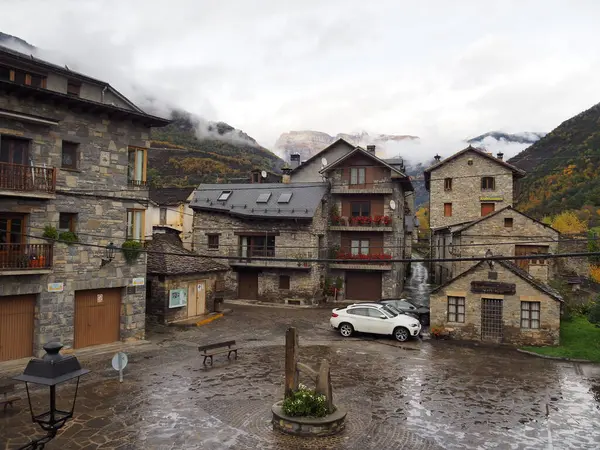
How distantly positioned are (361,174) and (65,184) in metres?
21.0

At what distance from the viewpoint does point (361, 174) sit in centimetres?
3366

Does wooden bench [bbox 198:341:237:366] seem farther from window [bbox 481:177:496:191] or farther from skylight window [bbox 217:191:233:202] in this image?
window [bbox 481:177:496:191]

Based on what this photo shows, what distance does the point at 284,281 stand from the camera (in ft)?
106

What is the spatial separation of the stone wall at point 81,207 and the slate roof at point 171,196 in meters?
22.0

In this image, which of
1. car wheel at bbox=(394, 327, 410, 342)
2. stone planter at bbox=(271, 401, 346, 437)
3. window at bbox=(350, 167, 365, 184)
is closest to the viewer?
stone planter at bbox=(271, 401, 346, 437)

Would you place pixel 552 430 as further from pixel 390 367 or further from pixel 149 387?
pixel 149 387

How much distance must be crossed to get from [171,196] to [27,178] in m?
28.4

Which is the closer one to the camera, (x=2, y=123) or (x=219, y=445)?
(x=219, y=445)

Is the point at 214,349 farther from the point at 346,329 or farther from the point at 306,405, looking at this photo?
the point at 306,405

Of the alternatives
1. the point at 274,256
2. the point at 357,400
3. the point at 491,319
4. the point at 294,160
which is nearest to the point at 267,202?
the point at 274,256

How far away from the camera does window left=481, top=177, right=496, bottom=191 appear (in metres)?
37.3

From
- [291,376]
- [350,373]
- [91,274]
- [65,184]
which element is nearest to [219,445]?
[291,376]

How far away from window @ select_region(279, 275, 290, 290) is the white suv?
10.3 m

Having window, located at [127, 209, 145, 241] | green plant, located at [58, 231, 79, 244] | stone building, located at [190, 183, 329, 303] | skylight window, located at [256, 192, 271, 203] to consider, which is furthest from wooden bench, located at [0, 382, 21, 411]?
skylight window, located at [256, 192, 271, 203]
